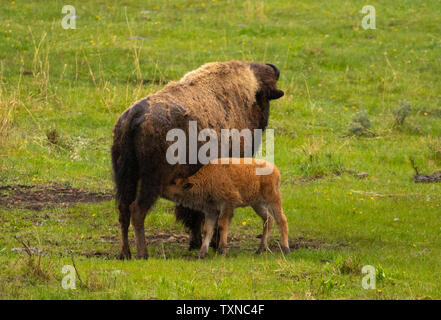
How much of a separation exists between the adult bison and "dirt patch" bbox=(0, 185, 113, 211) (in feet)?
8.15

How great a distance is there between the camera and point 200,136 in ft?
31.8

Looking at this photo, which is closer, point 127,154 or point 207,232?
point 127,154

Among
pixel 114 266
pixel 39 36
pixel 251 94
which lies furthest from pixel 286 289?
pixel 39 36

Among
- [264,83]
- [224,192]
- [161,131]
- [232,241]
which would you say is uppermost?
[264,83]

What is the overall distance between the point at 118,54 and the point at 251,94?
31.1ft

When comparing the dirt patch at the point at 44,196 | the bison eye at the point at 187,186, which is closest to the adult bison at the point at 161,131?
the bison eye at the point at 187,186

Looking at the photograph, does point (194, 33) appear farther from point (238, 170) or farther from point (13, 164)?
point (238, 170)

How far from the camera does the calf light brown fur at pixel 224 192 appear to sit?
9.38 metres

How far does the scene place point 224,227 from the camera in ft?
31.1

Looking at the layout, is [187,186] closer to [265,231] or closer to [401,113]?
[265,231]

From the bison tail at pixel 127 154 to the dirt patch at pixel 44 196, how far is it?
276 cm

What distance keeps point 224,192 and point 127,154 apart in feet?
4.37

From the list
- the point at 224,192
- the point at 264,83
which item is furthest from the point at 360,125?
the point at 224,192

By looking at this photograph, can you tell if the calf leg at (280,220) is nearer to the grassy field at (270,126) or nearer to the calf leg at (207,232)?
the grassy field at (270,126)
